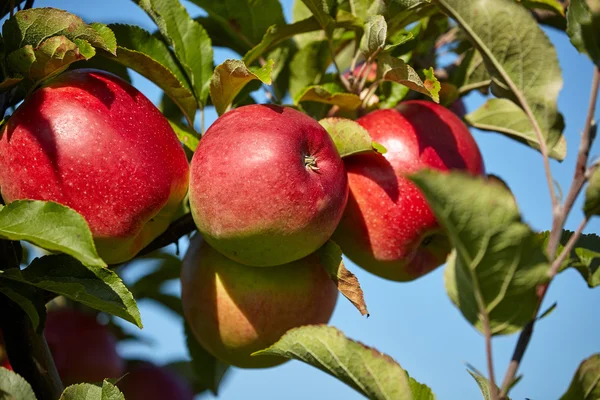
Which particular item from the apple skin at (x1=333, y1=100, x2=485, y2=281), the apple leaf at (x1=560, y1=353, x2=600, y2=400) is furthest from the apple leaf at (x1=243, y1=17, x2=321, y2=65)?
the apple leaf at (x1=560, y1=353, x2=600, y2=400)

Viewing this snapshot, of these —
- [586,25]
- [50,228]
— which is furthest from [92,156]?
[586,25]

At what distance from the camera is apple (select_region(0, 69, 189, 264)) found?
1.10 m

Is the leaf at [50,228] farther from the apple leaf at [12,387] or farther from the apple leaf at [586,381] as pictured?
the apple leaf at [586,381]

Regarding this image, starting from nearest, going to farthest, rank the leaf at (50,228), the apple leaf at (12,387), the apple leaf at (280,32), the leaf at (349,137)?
the leaf at (50,228) → the apple leaf at (12,387) → the leaf at (349,137) → the apple leaf at (280,32)

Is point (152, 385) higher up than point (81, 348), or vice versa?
point (81, 348)

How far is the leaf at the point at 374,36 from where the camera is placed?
4.24 feet

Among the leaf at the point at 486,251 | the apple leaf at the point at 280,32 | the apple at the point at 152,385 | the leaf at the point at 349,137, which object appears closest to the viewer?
the leaf at the point at 486,251

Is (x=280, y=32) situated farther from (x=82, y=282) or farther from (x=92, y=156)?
(x=82, y=282)

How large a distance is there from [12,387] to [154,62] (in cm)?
56

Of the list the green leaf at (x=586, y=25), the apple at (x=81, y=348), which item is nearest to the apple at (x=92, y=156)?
the green leaf at (x=586, y=25)

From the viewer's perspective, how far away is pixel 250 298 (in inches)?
55.2

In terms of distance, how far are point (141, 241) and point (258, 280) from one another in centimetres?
24

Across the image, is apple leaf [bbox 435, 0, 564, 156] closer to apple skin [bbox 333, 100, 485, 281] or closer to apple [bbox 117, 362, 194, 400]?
apple skin [bbox 333, 100, 485, 281]

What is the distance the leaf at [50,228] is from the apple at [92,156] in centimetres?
9
